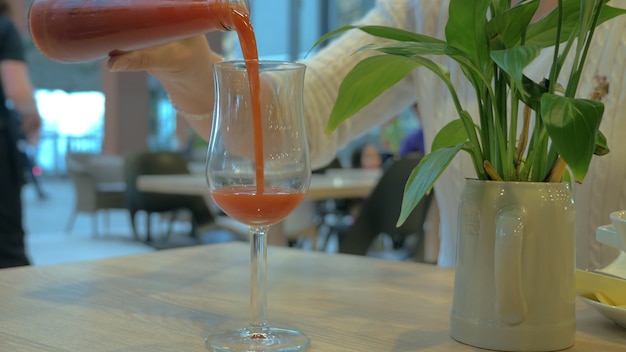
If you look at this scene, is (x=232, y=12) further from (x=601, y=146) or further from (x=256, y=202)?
(x=601, y=146)

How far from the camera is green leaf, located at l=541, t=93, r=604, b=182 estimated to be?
48 centimetres

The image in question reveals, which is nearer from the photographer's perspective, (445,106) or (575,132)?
(575,132)

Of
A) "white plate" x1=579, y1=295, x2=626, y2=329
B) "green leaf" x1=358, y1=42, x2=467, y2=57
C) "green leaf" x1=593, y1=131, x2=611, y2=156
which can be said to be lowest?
"white plate" x1=579, y1=295, x2=626, y2=329

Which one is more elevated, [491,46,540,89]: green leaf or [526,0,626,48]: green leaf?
[526,0,626,48]: green leaf

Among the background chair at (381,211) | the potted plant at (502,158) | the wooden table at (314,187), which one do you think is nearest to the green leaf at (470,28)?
the potted plant at (502,158)

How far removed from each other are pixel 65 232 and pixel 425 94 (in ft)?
18.6

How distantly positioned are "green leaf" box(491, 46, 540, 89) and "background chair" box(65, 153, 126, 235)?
5534mm

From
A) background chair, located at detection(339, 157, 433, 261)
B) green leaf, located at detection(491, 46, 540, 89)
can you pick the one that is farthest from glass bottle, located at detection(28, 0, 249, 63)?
background chair, located at detection(339, 157, 433, 261)

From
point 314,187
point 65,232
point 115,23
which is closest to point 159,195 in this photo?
point 314,187

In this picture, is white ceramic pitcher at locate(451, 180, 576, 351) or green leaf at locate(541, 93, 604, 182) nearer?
green leaf at locate(541, 93, 604, 182)

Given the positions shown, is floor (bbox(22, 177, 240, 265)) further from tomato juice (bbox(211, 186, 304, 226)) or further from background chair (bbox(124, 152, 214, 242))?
tomato juice (bbox(211, 186, 304, 226))

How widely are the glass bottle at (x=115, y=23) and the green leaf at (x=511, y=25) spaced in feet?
0.94

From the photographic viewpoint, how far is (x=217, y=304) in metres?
0.84

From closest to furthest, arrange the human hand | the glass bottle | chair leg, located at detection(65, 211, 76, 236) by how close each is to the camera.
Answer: the glass bottle → the human hand → chair leg, located at detection(65, 211, 76, 236)
